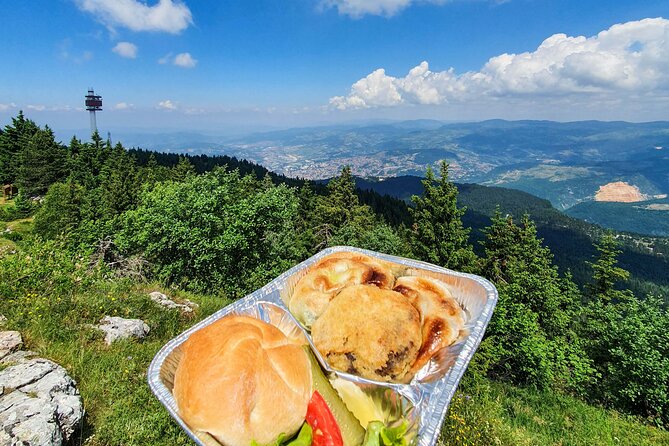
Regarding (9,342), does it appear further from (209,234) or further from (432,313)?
(209,234)

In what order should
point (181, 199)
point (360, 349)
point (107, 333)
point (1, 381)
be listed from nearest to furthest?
point (360, 349)
point (1, 381)
point (107, 333)
point (181, 199)

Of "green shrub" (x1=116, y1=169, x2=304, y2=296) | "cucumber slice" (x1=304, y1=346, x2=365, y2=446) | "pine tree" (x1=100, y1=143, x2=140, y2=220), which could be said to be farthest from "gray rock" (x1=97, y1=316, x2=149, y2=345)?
"pine tree" (x1=100, y1=143, x2=140, y2=220)

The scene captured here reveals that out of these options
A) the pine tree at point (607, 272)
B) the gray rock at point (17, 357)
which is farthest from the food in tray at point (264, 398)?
the pine tree at point (607, 272)

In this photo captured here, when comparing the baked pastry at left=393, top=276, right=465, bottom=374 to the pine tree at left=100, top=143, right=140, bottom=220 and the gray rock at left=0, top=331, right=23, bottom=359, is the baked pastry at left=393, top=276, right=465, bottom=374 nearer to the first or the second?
the gray rock at left=0, top=331, right=23, bottom=359

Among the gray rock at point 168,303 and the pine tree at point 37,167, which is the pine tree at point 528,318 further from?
the pine tree at point 37,167

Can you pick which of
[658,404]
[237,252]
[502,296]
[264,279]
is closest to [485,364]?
Answer: [502,296]

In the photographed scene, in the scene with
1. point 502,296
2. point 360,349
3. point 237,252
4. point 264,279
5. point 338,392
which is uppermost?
point 360,349

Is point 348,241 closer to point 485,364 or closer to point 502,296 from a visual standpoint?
point 502,296
